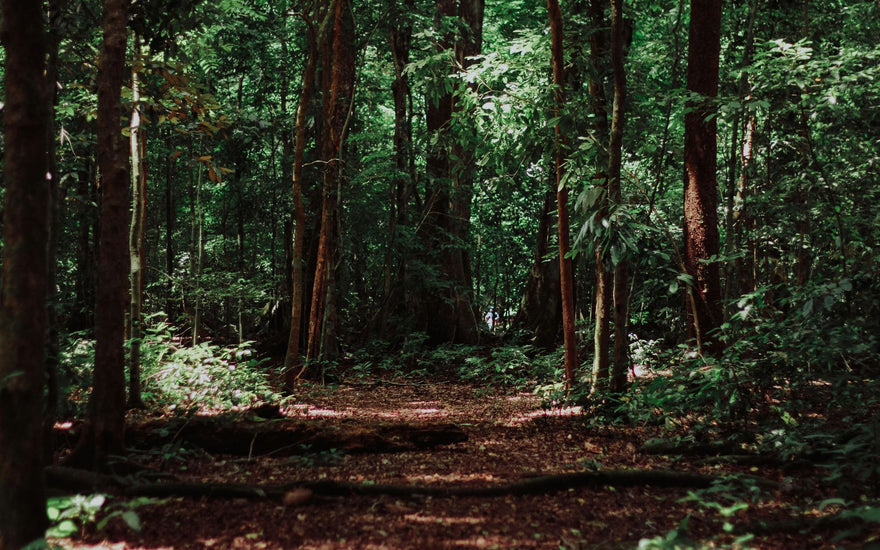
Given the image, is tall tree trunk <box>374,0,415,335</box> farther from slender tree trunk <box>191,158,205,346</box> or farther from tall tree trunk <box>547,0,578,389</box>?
tall tree trunk <box>547,0,578,389</box>

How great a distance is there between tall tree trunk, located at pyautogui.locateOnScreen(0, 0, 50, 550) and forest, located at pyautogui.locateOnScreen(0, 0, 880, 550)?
0.01 meters

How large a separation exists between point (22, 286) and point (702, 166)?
770cm

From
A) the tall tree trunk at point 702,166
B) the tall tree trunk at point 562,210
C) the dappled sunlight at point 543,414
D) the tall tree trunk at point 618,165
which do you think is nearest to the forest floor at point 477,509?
the tall tree trunk at point 618,165

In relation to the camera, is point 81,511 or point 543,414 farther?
point 543,414

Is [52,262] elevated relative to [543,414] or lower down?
elevated

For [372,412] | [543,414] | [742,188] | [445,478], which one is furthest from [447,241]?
[445,478]

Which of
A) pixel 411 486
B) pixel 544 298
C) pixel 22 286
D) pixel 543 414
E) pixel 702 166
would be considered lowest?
pixel 543 414

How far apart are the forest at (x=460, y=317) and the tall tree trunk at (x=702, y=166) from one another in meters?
0.04

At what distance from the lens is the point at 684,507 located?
421 centimetres

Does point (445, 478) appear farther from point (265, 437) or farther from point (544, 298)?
point (544, 298)

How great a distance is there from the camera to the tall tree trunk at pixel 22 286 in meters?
2.99

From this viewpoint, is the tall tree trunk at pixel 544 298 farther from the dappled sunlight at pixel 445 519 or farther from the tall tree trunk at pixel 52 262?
the tall tree trunk at pixel 52 262

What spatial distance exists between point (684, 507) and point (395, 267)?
40.5 feet

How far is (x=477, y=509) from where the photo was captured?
422 centimetres
